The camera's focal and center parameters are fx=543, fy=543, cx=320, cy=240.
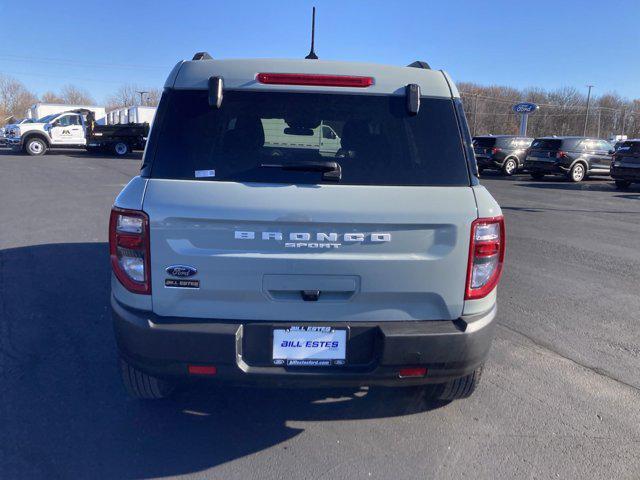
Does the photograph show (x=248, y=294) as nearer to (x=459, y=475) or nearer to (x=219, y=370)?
(x=219, y=370)

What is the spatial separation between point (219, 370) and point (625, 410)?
271cm

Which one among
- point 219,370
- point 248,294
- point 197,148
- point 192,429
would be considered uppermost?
point 197,148

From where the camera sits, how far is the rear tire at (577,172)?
71.0ft

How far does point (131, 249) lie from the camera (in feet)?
8.91

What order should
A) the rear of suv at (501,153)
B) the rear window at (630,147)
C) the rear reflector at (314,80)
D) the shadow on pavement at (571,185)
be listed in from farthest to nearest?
the rear of suv at (501,153) < the shadow on pavement at (571,185) < the rear window at (630,147) < the rear reflector at (314,80)

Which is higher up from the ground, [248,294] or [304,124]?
[304,124]

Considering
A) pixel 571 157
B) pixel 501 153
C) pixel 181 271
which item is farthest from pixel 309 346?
pixel 501 153

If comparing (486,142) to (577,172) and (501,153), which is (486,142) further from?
(577,172)

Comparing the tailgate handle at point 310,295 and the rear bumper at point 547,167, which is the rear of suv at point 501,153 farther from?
the tailgate handle at point 310,295

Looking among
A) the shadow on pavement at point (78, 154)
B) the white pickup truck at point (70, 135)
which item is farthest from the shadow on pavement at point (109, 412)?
the shadow on pavement at point (78, 154)

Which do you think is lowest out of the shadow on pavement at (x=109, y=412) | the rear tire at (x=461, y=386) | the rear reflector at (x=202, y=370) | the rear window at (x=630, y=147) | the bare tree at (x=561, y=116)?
the shadow on pavement at (x=109, y=412)

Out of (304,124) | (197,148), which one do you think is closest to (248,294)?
(197,148)

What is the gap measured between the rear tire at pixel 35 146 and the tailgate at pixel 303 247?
28586 millimetres

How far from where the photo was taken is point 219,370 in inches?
106
